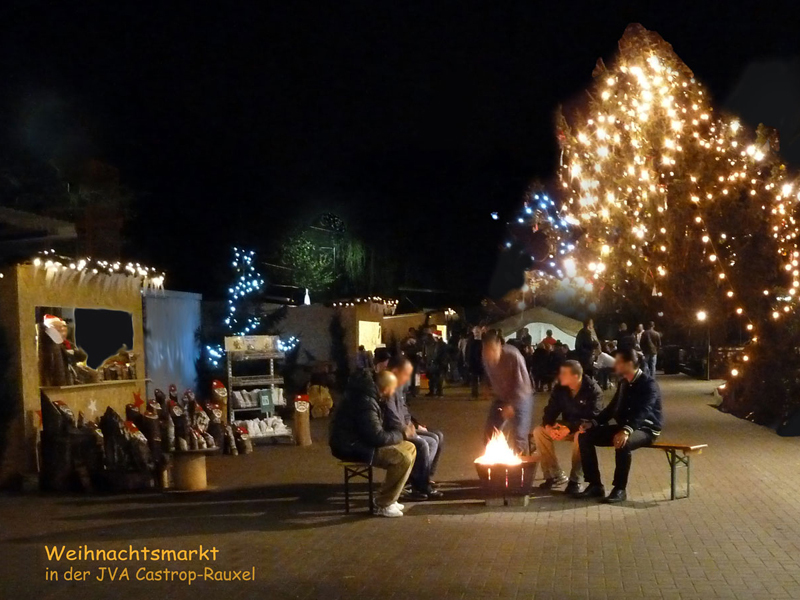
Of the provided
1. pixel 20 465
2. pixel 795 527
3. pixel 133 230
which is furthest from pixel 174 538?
pixel 133 230

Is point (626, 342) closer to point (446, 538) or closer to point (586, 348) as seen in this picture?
point (586, 348)

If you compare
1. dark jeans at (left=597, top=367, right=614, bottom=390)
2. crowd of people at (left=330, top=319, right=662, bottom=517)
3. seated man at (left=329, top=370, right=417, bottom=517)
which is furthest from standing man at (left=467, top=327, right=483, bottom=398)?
seated man at (left=329, top=370, right=417, bottom=517)

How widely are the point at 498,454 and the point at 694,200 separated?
977cm

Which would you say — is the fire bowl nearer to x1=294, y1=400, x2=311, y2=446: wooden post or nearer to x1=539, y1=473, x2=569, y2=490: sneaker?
x1=539, y1=473, x2=569, y2=490: sneaker

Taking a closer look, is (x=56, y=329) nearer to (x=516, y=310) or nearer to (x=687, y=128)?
(x=687, y=128)

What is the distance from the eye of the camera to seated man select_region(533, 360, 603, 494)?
33.1ft

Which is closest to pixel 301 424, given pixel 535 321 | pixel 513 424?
pixel 513 424

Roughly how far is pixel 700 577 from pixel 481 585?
158cm

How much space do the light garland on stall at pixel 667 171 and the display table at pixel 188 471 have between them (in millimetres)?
10945

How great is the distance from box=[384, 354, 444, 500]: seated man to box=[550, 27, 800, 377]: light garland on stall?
927 cm

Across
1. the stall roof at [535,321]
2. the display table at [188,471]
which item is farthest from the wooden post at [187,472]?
the stall roof at [535,321]

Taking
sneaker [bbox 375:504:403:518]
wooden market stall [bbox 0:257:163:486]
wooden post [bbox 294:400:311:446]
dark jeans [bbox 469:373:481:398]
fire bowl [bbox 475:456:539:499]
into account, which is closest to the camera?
sneaker [bbox 375:504:403:518]

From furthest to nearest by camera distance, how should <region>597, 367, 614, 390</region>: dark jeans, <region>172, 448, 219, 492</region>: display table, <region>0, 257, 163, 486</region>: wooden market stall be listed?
<region>597, 367, 614, 390</region>: dark jeans < <region>0, 257, 163, 486</region>: wooden market stall < <region>172, 448, 219, 492</region>: display table

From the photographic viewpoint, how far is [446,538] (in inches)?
310
